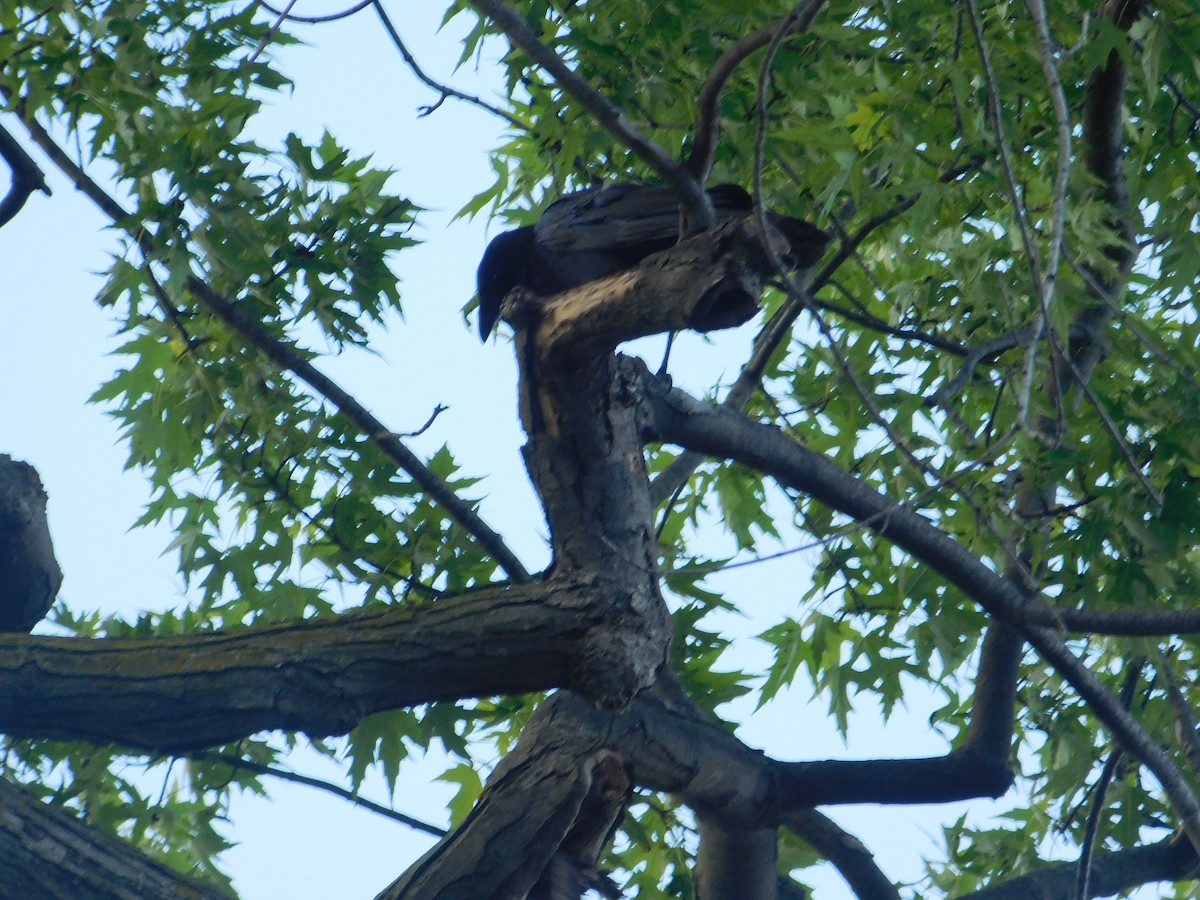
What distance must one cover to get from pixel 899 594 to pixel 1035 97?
3.52ft

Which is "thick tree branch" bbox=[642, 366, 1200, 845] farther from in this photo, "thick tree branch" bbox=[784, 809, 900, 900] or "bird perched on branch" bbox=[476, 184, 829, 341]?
"thick tree branch" bbox=[784, 809, 900, 900]

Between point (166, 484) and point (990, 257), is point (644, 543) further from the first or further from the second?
point (166, 484)

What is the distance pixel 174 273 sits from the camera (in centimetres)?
214

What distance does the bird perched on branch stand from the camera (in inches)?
82.1

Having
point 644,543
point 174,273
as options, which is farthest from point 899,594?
point 174,273

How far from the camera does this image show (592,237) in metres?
2.14

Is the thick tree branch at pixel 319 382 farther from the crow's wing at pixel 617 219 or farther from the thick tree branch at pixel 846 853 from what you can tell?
the thick tree branch at pixel 846 853

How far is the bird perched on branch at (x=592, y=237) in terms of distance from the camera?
2.09m

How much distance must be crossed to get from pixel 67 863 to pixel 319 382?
0.96 meters

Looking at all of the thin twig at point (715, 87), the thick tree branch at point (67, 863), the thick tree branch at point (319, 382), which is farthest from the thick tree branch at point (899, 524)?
the thick tree branch at point (67, 863)

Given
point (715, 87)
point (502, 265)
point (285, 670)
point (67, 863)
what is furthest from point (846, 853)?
point (715, 87)

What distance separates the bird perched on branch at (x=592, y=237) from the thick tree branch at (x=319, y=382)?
37 cm

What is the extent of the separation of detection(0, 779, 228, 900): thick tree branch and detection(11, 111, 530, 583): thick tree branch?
81 centimetres

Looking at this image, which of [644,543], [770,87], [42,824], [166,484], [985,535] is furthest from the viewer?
[166,484]
